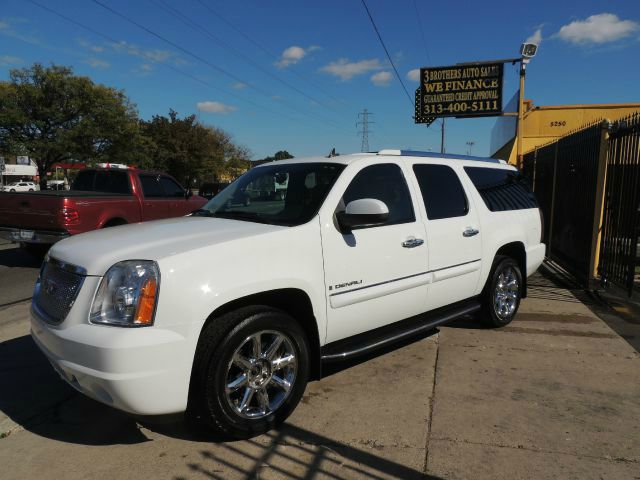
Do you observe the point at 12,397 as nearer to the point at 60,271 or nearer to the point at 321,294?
A: the point at 60,271

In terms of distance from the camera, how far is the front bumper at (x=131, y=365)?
2627 millimetres

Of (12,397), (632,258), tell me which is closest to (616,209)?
(632,258)

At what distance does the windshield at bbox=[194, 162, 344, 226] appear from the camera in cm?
367

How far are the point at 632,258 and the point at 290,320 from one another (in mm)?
4846

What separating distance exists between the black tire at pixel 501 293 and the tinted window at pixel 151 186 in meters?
7.29

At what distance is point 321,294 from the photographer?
340 cm

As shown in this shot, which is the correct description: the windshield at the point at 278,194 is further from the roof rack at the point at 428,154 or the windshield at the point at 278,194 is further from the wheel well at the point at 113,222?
the wheel well at the point at 113,222

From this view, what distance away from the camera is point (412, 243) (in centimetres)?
405

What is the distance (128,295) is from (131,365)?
1.23 feet

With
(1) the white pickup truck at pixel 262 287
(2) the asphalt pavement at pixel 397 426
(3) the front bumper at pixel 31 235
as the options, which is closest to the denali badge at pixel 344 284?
(1) the white pickup truck at pixel 262 287

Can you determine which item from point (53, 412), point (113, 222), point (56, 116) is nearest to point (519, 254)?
point (53, 412)

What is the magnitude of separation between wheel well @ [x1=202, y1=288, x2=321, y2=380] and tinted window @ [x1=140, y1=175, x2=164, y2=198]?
754 centimetres

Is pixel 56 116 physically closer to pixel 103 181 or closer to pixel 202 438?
pixel 103 181

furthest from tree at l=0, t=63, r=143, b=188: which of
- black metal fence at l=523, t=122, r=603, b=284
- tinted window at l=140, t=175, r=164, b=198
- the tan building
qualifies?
black metal fence at l=523, t=122, r=603, b=284
